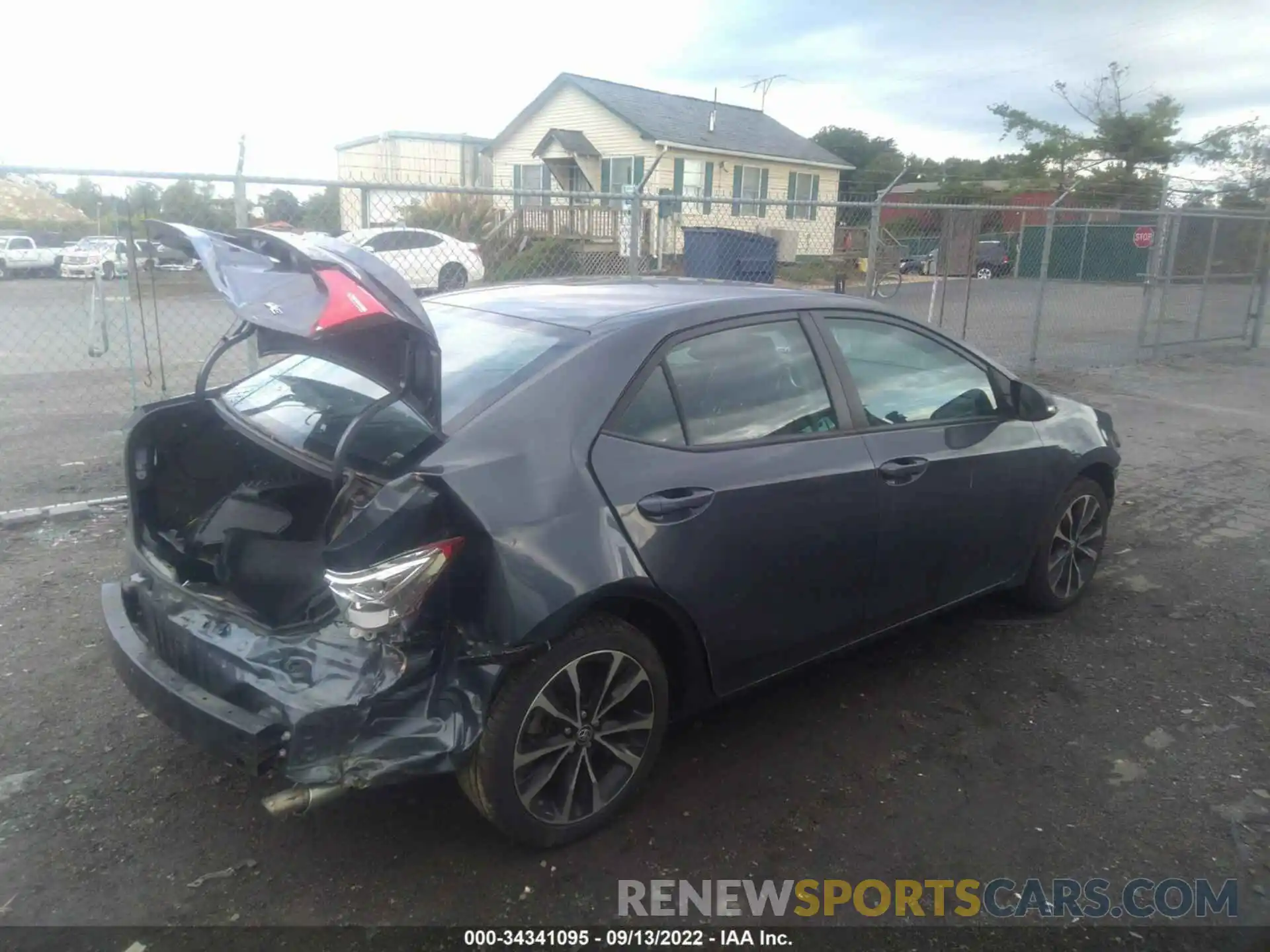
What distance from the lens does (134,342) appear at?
32.6ft

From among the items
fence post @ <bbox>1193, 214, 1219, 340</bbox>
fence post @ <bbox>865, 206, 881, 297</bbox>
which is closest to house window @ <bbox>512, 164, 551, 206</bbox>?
fence post @ <bbox>1193, 214, 1219, 340</bbox>

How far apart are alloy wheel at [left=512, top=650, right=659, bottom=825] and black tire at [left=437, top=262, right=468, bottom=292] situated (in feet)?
15.9

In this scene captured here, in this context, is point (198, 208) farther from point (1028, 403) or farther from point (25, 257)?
point (1028, 403)

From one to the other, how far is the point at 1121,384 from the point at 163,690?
11582mm

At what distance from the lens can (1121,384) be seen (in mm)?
11500

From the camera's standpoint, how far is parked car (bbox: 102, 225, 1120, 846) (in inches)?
96.7

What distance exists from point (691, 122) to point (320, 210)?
93.8ft

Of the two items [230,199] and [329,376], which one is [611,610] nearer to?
[329,376]

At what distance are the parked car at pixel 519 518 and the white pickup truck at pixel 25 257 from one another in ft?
12.7

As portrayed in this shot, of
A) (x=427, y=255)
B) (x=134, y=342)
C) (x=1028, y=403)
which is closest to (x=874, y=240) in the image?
(x=427, y=255)

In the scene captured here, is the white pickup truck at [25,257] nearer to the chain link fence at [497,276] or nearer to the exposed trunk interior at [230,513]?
the chain link fence at [497,276]

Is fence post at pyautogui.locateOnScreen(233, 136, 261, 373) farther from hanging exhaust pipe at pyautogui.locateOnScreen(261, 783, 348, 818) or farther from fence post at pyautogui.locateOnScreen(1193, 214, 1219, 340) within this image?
fence post at pyautogui.locateOnScreen(1193, 214, 1219, 340)

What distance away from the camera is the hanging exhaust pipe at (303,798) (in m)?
2.36

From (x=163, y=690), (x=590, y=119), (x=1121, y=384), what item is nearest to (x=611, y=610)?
(x=163, y=690)
